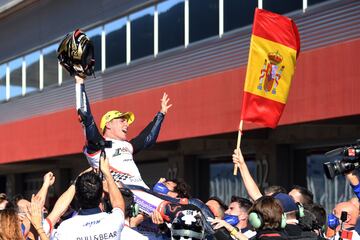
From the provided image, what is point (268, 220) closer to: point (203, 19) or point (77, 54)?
point (77, 54)

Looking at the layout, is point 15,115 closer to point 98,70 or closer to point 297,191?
point 98,70

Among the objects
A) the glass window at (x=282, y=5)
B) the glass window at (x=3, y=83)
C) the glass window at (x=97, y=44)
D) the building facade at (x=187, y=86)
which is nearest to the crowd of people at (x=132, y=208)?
the building facade at (x=187, y=86)

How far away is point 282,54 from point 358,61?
255cm

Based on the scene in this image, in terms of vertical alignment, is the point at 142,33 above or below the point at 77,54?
above

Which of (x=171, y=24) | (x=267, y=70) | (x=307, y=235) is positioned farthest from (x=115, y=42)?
(x=307, y=235)

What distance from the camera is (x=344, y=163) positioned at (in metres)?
7.04

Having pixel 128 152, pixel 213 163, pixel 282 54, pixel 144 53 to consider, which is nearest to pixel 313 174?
pixel 213 163

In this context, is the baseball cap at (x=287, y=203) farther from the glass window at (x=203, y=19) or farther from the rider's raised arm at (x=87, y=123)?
the glass window at (x=203, y=19)

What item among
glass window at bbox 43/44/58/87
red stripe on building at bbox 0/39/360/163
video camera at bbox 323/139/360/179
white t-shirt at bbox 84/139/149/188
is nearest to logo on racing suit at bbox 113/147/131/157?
white t-shirt at bbox 84/139/149/188

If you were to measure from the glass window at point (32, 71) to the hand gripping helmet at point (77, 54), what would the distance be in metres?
17.8

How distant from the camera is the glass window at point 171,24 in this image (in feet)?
61.0

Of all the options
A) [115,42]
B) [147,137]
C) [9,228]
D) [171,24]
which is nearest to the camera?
[9,228]

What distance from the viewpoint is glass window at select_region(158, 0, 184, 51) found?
61.0 feet

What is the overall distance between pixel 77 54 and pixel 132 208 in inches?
60.1
